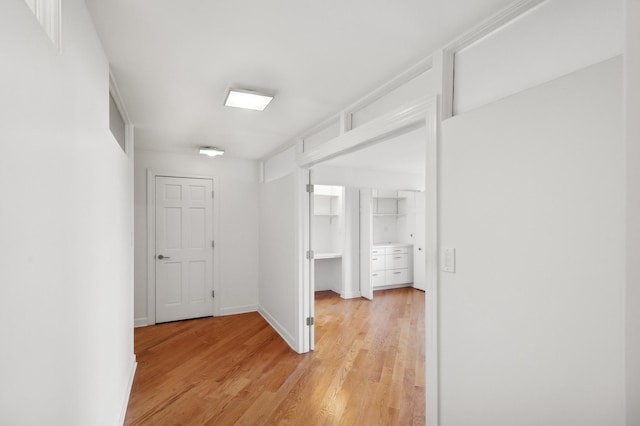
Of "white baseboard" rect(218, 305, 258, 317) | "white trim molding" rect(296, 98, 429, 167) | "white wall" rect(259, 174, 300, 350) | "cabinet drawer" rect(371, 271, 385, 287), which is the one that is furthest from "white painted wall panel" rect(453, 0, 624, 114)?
"cabinet drawer" rect(371, 271, 385, 287)

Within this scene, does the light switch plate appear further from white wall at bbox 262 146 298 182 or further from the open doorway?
the open doorway

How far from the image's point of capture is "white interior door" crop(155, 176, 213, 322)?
178 inches

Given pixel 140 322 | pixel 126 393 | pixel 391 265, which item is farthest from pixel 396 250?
pixel 126 393

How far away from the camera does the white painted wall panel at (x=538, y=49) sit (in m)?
1.14

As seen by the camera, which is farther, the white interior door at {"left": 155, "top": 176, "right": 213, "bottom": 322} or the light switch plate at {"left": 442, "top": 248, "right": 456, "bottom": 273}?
the white interior door at {"left": 155, "top": 176, "right": 213, "bottom": 322}

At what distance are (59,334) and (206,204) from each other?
392cm

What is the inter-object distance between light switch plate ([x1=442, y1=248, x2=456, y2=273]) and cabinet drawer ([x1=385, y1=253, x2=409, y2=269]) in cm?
519

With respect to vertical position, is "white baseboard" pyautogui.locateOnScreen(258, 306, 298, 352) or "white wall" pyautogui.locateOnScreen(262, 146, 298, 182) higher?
"white wall" pyautogui.locateOnScreen(262, 146, 298, 182)

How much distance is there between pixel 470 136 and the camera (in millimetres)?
1561

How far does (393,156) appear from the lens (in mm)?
4582

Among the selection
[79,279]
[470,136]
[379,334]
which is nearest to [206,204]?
[379,334]

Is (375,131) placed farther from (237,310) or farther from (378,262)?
(378,262)

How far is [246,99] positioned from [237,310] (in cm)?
363

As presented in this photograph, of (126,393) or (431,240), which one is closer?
(431,240)
